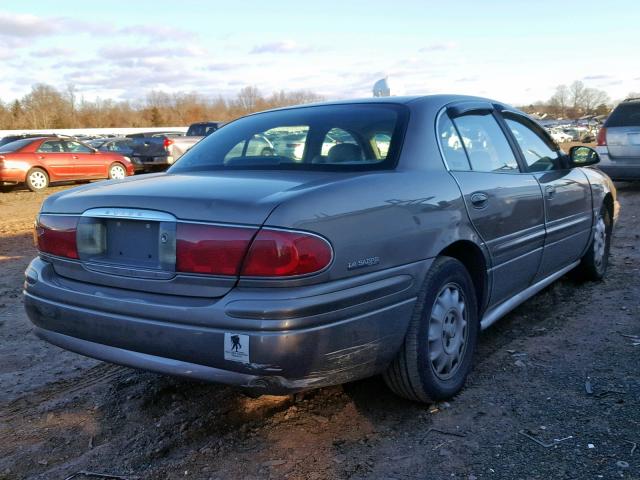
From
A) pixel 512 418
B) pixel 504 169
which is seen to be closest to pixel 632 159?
pixel 504 169

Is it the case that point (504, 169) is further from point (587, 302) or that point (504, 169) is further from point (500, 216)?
point (587, 302)

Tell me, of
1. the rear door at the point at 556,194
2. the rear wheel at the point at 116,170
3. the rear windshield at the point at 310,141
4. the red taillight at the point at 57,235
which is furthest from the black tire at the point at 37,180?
the rear door at the point at 556,194

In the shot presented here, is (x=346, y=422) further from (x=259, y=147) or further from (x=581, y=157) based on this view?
(x=581, y=157)

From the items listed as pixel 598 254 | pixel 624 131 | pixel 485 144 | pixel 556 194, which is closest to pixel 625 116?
pixel 624 131

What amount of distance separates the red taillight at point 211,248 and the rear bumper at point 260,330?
116mm

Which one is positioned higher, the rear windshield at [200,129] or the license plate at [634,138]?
the rear windshield at [200,129]

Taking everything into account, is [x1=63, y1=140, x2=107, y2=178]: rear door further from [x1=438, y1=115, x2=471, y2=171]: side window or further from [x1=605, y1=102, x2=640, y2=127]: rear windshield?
[x1=438, y1=115, x2=471, y2=171]: side window

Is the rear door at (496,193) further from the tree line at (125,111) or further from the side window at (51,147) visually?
the tree line at (125,111)

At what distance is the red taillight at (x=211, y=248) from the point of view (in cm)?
232

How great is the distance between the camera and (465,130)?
11.6 feet

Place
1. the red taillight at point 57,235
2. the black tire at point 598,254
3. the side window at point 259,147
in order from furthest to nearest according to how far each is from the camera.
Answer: the black tire at point 598,254 → the side window at point 259,147 → the red taillight at point 57,235

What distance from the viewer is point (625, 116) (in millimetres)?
10562

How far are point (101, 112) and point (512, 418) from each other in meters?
94.7

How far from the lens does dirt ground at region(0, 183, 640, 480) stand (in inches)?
99.5
